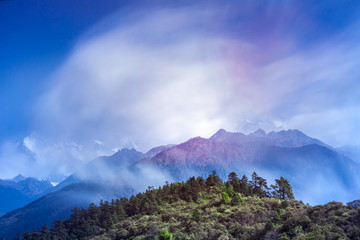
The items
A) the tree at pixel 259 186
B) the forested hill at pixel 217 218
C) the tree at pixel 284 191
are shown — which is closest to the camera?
the forested hill at pixel 217 218

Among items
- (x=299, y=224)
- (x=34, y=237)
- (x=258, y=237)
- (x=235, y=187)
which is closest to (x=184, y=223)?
(x=258, y=237)

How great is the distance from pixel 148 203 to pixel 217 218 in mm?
36351

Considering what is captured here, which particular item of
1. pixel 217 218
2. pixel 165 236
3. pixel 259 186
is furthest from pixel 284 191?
pixel 165 236

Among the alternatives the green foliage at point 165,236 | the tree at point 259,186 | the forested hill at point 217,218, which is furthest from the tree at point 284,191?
the green foliage at point 165,236

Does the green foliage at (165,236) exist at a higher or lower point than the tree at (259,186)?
lower

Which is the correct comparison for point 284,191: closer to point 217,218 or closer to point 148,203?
point 217,218

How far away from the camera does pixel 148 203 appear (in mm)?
80188

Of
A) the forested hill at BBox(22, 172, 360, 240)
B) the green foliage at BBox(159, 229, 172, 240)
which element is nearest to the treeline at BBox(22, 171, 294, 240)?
the forested hill at BBox(22, 172, 360, 240)

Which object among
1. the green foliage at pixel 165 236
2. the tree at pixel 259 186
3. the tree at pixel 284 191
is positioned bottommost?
the green foliage at pixel 165 236

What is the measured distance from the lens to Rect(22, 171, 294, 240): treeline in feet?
243

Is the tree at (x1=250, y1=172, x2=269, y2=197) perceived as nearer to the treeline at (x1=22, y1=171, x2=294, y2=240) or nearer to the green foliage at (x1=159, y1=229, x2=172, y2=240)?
the treeline at (x1=22, y1=171, x2=294, y2=240)

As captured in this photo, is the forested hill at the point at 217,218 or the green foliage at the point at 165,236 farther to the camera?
the green foliage at the point at 165,236

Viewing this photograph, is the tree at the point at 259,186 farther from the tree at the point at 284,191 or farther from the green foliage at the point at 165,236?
the green foliage at the point at 165,236

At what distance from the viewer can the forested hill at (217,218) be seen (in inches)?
1224
